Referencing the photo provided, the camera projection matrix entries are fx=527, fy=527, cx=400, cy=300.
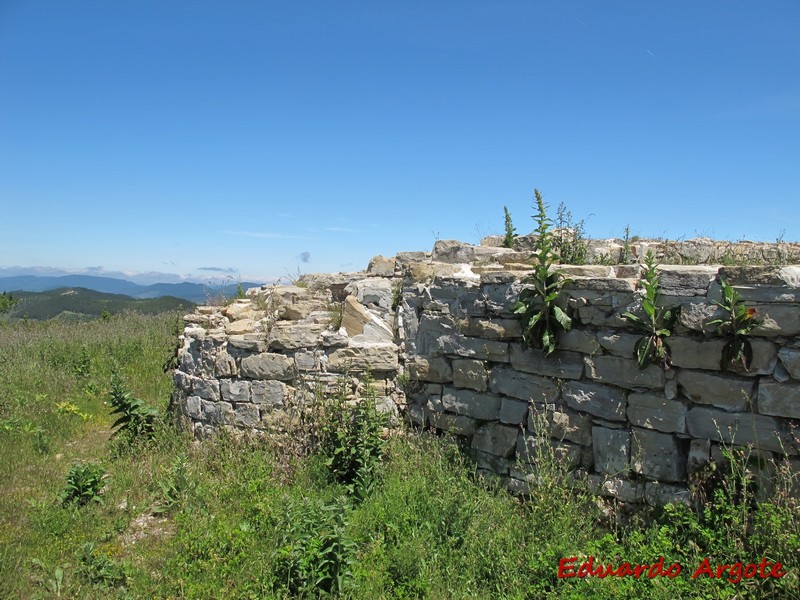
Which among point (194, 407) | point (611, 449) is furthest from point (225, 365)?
point (611, 449)

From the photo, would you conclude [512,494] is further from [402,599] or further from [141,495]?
[141,495]

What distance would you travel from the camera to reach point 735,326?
3891 mm

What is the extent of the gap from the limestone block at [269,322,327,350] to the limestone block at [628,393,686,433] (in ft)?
11.4

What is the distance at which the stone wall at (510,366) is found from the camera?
12.9ft

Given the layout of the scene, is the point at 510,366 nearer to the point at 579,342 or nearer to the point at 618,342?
the point at 579,342

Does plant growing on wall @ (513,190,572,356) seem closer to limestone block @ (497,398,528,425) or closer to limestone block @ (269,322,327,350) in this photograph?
limestone block @ (497,398,528,425)

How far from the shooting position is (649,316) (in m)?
4.27

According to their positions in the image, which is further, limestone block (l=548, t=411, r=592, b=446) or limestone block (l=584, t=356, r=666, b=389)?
limestone block (l=548, t=411, r=592, b=446)

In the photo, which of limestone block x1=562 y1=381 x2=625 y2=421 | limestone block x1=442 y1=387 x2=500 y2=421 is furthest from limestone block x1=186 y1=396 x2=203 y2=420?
limestone block x1=562 y1=381 x2=625 y2=421

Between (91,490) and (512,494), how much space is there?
4.42 metres

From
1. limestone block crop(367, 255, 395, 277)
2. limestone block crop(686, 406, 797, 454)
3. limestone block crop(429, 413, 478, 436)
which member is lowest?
limestone block crop(429, 413, 478, 436)

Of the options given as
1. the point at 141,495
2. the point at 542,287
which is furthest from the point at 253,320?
the point at 542,287

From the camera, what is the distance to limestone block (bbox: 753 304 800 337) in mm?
3721

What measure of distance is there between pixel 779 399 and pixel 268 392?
504 centimetres
